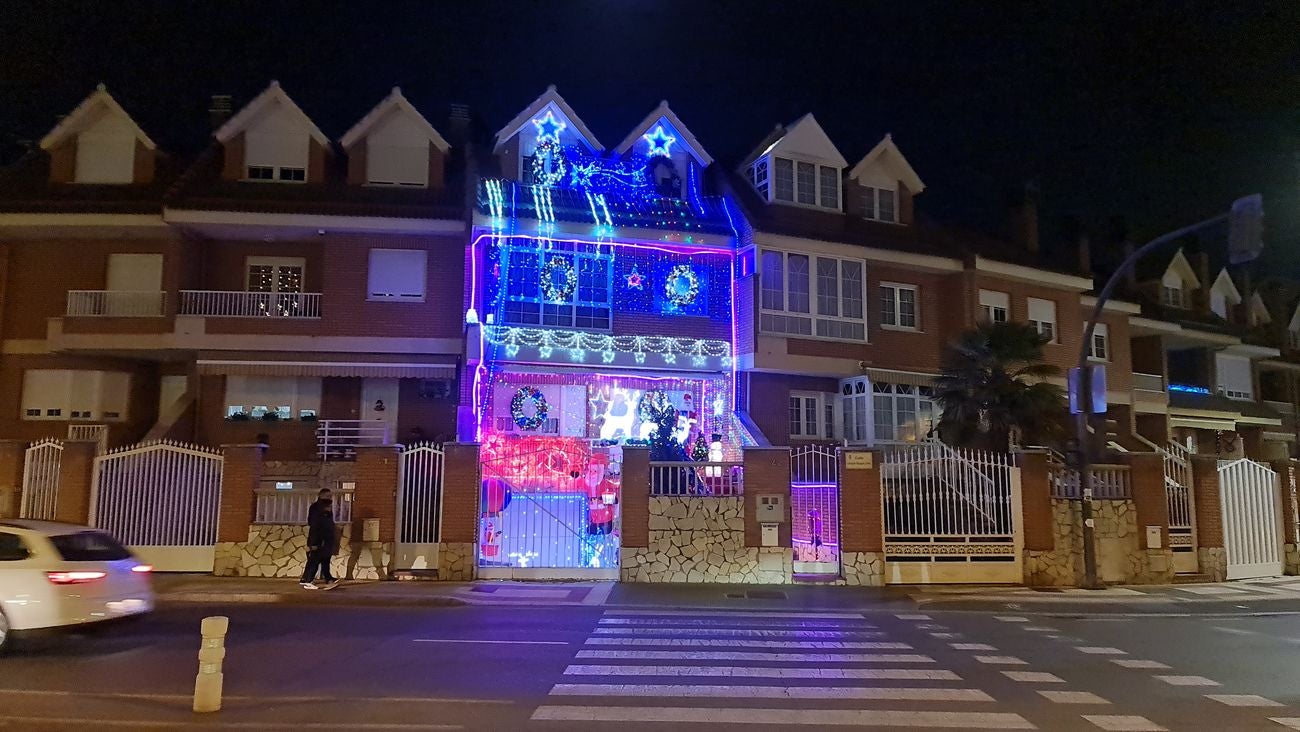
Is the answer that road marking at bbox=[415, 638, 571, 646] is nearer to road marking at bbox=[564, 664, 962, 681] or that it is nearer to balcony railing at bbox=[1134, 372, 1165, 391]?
road marking at bbox=[564, 664, 962, 681]

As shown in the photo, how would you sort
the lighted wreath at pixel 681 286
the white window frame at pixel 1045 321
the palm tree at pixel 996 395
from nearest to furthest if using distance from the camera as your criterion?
1. the palm tree at pixel 996 395
2. the lighted wreath at pixel 681 286
3. the white window frame at pixel 1045 321

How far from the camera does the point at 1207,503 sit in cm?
1830

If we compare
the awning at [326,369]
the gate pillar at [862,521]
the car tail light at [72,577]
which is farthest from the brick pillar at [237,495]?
the gate pillar at [862,521]

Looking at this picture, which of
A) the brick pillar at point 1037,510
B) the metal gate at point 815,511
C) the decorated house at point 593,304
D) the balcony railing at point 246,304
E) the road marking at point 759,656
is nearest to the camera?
the road marking at point 759,656

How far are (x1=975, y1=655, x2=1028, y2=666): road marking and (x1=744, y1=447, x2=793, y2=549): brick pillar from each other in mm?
6280

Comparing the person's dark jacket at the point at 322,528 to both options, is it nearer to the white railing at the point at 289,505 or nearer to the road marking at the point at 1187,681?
the white railing at the point at 289,505

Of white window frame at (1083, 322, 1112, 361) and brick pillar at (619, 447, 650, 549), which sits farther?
white window frame at (1083, 322, 1112, 361)

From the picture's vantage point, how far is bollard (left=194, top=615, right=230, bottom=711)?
7.04 m

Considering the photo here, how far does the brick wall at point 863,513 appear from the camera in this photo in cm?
1625

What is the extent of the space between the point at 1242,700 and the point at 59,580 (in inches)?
472

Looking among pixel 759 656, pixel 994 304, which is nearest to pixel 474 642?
pixel 759 656

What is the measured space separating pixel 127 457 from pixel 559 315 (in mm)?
9891

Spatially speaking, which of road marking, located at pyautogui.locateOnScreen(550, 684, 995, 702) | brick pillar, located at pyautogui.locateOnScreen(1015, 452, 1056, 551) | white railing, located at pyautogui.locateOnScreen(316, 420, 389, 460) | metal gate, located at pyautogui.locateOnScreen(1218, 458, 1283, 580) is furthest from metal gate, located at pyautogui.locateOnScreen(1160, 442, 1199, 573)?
white railing, located at pyautogui.locateOnScreen(316, 420, 389, 460)

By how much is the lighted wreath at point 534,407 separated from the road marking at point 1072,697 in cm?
1510
